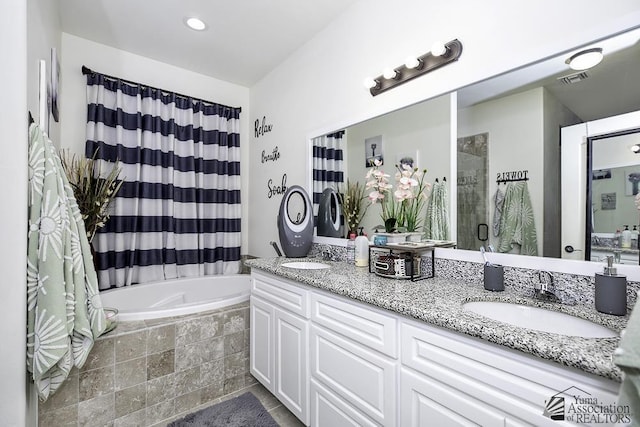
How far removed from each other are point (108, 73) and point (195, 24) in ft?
3.08

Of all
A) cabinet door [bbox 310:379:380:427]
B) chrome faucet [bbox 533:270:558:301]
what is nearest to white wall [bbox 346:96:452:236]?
chrome faucet [bbox 533:270:558:301]

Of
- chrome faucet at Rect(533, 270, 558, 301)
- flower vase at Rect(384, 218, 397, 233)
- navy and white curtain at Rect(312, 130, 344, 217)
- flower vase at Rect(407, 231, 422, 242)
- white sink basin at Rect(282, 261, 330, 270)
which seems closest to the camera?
chrome faucet at Rect(533, 270, 558, 301)

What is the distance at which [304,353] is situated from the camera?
5.02ft

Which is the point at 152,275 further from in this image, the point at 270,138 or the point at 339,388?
the point at 339,388

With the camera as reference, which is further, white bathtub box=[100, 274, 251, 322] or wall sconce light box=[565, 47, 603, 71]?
white bathtub box=[100, 274, 251, 322]

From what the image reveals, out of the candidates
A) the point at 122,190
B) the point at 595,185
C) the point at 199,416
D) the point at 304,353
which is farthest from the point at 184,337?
the point at 595,185

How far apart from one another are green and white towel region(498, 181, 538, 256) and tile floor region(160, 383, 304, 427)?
1.48 metres

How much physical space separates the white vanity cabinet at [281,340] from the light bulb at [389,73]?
4.19ft

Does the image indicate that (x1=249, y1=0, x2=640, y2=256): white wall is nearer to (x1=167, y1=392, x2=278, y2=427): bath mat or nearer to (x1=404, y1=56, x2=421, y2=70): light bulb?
(x1=404, y1=56, x2=421, y2=70): light bulb

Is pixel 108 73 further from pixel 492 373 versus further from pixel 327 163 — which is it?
pixel 492 373

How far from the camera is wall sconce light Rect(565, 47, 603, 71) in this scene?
1079 mm

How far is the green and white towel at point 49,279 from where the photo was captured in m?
1.13

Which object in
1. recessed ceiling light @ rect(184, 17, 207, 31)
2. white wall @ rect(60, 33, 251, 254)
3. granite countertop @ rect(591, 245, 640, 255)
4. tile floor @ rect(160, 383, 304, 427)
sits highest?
recessed ceiling light @ rect(184, 17, 207, 31)

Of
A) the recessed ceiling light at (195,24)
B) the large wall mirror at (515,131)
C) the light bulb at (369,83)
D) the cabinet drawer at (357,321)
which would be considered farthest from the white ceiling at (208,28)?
the cabinet drawer at (357,321)
